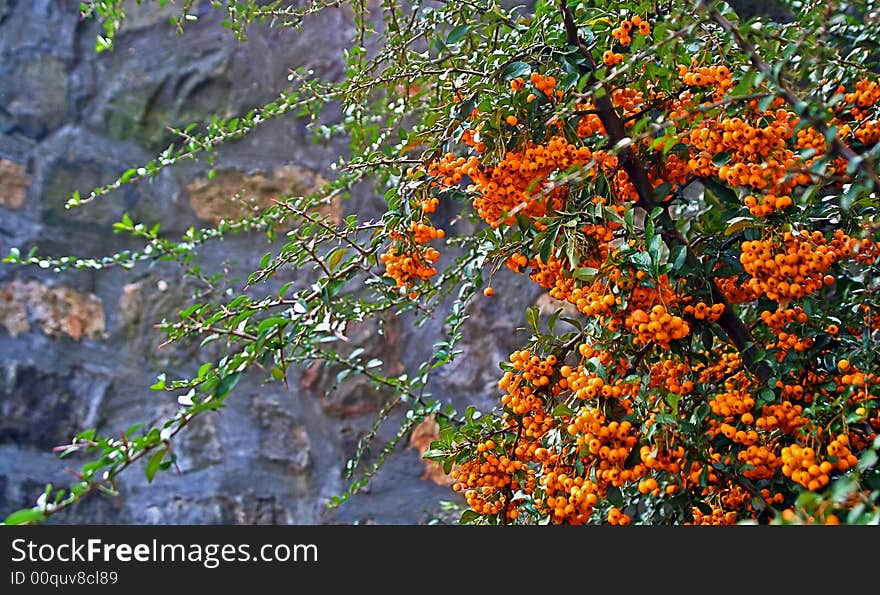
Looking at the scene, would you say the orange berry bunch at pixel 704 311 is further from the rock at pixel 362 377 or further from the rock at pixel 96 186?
the rock at pixel 96 186

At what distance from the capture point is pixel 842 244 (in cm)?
72

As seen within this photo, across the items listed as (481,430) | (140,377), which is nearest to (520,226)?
(481,430)

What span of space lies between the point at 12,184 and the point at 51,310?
1.02ft

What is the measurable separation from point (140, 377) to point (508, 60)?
4.09 ft

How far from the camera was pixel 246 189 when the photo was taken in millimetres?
1672

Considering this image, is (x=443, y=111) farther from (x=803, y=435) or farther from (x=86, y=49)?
(x=86, y=49)

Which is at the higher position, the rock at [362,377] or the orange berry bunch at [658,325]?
the rock at [362,377]

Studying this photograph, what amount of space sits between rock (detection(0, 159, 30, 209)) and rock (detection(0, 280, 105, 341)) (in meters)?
0.19

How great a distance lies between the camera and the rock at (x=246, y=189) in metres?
1.66

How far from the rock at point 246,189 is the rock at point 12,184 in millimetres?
378

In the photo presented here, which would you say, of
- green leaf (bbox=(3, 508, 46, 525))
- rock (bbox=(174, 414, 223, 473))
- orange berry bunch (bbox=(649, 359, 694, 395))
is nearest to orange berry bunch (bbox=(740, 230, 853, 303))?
orange berry bunch (bbox=(649, 359, 694, 395))

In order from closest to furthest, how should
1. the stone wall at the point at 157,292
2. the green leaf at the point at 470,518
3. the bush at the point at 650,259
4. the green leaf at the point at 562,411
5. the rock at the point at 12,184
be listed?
the bush at the point at 650,259 < the green leaf at the point at 562,411 < the green leaf at the point at 470,518 < the stone wall at the point at 157,292 < the rock at the point at 12,184

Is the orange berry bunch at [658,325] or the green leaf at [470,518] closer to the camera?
the orange berry bunch at [658,325]

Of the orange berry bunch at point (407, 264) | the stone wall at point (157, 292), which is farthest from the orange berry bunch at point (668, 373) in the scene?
the stone wall at point (157, 292)
